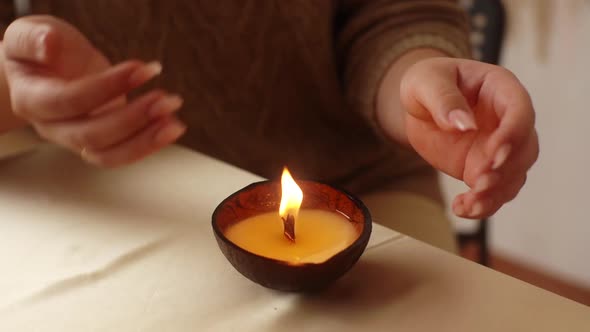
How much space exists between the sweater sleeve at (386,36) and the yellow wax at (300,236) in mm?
298

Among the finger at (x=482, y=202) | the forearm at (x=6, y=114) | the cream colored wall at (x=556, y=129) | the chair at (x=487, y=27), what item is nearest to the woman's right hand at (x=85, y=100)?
the forearm at (x=6, y=114)

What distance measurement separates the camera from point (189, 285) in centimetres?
43

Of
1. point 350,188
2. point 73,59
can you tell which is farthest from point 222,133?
point 73,59

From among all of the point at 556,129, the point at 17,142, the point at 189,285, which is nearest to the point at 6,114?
the point at 17,142

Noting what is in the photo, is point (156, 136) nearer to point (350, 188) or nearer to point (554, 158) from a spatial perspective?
point (350, 188)

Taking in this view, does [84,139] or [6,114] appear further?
[6,114]

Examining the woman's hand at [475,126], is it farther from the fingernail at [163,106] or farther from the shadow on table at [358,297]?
the fingernail at [163,106]

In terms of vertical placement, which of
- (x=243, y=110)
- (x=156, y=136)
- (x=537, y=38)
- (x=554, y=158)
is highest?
(x=156, y=136)

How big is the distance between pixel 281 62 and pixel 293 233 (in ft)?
1.40

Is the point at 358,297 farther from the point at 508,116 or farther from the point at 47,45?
the point at 47,45

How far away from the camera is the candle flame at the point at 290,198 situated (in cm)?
42

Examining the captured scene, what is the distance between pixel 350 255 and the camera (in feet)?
1.28

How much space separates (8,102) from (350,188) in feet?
1.34

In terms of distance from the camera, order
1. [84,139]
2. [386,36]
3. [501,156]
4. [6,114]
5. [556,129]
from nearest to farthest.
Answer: [501,156] → [84,139] → [6,114] → [386,36] → [556,129]
